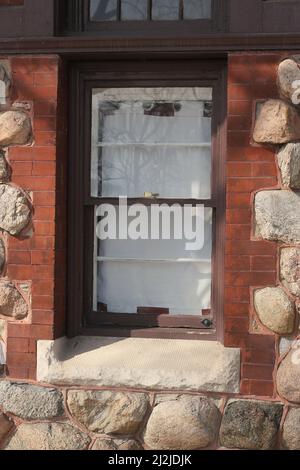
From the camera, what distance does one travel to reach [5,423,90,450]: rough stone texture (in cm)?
358

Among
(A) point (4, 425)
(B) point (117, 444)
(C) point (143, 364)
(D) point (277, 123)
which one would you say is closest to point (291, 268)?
(D) point (277, 123)

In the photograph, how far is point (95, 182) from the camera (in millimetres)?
3879

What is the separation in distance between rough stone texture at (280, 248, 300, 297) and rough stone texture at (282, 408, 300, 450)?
68cm

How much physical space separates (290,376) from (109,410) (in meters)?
1.06

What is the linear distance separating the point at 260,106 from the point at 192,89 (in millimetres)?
500

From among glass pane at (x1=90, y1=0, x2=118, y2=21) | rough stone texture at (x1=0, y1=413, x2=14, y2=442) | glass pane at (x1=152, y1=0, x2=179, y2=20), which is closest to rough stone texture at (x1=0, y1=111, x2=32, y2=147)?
glass pane at (x1=90, y1=0, x2=118, y2=21)

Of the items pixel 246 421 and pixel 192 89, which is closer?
pixel 246 421

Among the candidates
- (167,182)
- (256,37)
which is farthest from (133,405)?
(256,37)

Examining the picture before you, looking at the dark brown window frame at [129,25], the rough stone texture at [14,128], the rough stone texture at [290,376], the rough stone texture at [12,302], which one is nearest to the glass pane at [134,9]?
the dark brown window frame at [129,25]

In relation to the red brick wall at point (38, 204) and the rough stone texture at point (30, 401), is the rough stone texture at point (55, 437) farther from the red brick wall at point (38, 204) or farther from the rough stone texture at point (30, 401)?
the red brick wall at point (38, 204)

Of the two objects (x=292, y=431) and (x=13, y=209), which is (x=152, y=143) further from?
(x=292, y=431)

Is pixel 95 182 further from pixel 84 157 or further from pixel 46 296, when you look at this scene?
pixel 46 296

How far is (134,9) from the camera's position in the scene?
3.83m

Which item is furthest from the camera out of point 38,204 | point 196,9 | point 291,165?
point 196,9
